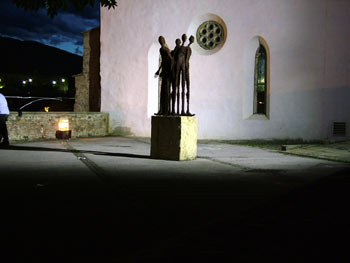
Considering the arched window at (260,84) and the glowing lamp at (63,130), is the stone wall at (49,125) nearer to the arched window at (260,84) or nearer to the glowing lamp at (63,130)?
the glowing lamp at (63,130)

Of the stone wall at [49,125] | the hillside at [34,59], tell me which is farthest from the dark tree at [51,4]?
the hillside at [34,59]

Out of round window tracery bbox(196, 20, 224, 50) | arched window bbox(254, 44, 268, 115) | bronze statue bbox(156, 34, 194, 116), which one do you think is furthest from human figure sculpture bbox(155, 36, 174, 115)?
arched window bbox(254, 44, 268, 115)

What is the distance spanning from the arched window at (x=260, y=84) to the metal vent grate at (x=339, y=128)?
239cm

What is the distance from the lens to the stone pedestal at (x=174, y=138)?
844cm

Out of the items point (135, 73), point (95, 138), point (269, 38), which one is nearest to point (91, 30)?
point (135, 73)

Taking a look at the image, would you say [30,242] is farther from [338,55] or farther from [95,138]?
[338,55]

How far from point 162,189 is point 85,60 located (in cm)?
1223

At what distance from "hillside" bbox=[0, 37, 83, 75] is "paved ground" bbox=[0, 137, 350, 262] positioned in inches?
3152

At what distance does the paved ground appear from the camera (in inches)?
121

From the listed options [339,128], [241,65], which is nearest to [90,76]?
[241,65]

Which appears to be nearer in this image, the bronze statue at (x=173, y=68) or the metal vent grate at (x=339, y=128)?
the bronze statue at (x=173, y=68)

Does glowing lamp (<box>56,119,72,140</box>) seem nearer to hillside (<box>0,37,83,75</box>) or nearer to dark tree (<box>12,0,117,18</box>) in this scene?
dark tree (<box>12,0,117,18</box>)

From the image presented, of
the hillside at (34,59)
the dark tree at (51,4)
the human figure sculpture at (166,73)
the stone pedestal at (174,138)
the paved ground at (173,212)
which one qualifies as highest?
the hillside at (34,59)

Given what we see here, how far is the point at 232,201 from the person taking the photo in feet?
15.6
